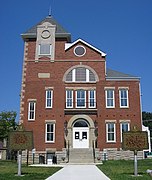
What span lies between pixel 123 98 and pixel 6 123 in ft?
50.8

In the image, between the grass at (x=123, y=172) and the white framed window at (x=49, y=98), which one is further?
the white framed window at (x=49, y=98)

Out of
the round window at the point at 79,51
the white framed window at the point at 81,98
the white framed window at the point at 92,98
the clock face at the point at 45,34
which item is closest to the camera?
the white framed window at the point at 81,98

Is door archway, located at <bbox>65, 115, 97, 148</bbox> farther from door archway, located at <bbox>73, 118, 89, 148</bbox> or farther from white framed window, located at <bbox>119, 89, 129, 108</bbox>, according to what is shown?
white framed window, located at <bbox>119, 89, 129, 108</bbox>

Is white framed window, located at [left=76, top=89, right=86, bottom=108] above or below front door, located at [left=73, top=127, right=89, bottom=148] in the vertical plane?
above

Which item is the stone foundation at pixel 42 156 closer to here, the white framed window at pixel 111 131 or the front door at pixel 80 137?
the front door at pixel 80 137

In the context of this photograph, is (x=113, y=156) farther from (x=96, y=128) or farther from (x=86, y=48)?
(x=86, y=48)

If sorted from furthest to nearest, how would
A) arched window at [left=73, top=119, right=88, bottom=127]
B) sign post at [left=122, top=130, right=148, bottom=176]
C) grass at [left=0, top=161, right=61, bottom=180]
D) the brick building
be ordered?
arched window at [left=73, top=119, right=88, bottom=127], the brick building, sign post at [left=122, top=130, right=148, bottom=176], grass at [left=0, top=161, right=61, bottom=180]

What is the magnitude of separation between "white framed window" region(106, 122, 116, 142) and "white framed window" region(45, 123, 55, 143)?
5.78 meters

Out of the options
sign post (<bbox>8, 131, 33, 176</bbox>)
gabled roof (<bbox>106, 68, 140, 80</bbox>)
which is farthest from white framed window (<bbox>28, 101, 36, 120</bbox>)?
sign post (<bbox>8, 131, 33, 176</bbox>)

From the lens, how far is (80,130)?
30531 mm

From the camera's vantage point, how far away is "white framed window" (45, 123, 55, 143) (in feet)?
99.1

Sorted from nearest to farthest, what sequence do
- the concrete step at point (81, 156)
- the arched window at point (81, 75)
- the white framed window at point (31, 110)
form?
1. the concrete step at point (81, 156)
2. the white framed window at point (31, 110)
3. the arched window at point (81, 75)

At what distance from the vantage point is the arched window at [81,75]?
31.8 meters

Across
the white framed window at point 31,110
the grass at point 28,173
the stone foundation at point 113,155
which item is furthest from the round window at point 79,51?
the grass at point 28,173
